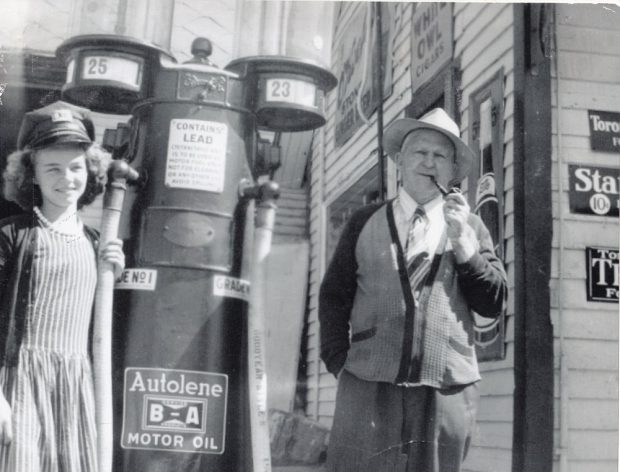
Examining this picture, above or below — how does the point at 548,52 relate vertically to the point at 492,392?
above

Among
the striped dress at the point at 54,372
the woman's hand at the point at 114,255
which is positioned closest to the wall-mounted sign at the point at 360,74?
the woman's hand at the point at 114,255

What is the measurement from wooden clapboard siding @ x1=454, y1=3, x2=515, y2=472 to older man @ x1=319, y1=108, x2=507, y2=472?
2.71 feet

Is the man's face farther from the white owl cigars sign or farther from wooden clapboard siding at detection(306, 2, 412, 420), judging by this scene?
wooden clapboard siding at detection(306, 2, 412, 420)

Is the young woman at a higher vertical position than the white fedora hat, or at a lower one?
lower

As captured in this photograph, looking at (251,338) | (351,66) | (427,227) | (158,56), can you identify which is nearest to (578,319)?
(427,227)

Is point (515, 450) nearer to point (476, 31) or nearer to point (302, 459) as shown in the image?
point (302, 459)

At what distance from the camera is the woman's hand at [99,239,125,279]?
7.02 feet

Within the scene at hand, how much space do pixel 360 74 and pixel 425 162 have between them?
2.46 metres

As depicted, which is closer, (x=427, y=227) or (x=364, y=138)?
(x=427, y=227)

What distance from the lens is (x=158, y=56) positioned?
2.40 m

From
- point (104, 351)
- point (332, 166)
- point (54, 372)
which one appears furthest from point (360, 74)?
point (54, 372)

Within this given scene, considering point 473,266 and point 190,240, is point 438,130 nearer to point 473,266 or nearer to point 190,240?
point 473,266

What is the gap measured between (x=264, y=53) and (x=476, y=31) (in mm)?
1400

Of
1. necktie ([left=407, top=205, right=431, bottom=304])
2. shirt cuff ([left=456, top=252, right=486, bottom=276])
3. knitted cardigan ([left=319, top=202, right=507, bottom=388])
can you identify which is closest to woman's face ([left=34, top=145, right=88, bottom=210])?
knitted cardigan ([left=319, top=202, right=507, bottom=388])
